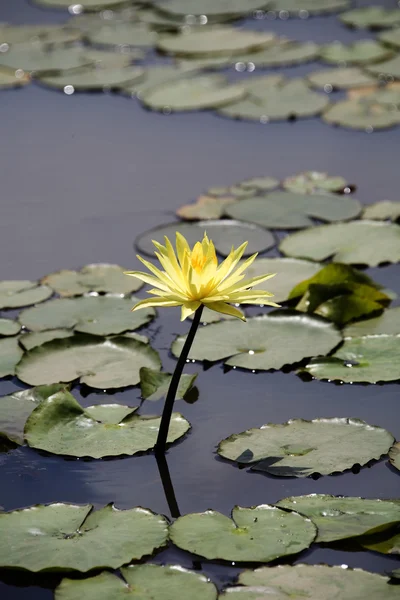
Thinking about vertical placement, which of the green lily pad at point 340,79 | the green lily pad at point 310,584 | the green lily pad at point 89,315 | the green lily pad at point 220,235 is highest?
the green lily pad at point 340,79

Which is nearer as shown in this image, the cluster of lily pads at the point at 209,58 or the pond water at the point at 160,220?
the pond water at the point at 160,220

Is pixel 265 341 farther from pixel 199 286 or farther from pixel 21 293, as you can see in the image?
pixel 21 293

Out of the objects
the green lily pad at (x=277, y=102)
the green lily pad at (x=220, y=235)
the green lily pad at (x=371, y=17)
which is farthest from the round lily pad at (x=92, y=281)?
the green lily pad at (x=371, y=17)

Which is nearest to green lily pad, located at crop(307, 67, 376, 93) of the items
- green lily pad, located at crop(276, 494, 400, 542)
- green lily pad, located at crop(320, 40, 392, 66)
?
green lily pad, located at crop(320, 40, 392, 66)

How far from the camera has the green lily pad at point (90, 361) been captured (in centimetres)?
283

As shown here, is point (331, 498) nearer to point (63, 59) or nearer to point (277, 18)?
point (63, 59)

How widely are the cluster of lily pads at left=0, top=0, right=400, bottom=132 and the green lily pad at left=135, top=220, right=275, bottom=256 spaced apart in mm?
1217

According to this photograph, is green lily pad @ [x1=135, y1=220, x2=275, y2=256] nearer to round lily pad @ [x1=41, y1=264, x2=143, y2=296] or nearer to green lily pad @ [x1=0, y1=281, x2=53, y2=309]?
round lily pad @ [x1=41, y1=264, x2=143, y2=296]

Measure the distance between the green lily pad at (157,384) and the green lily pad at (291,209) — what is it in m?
1.10

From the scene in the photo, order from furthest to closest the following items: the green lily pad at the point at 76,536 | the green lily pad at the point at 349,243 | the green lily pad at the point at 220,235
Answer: the green lily pad at the point at 220,235 → the green lily pad at the point at 349,243 → the green lily pad at the point at 76,536

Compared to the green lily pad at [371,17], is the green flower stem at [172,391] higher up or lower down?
lower down

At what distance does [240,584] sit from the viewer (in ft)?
6.60

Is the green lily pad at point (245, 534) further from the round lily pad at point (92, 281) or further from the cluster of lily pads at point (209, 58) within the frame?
the cluster of lily pads at point (209, 58)

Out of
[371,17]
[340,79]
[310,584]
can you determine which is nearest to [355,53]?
[340,79]
